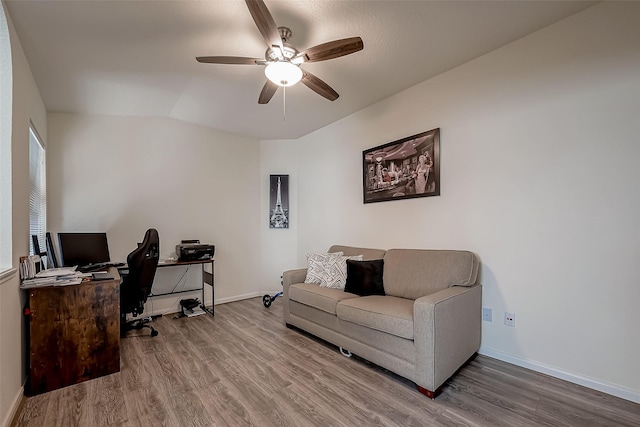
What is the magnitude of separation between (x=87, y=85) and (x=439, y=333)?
12.6 ft

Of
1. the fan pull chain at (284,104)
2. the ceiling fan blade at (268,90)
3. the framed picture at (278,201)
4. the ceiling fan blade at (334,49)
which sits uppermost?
the fan pull chain at (284,104)

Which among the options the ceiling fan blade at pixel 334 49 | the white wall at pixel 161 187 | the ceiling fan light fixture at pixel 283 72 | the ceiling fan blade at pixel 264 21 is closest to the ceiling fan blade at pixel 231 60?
the ceiling fan light fixture at pixel 283 72

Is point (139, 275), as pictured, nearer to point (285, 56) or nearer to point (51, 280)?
point (51, 280)

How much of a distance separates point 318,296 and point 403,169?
162cm

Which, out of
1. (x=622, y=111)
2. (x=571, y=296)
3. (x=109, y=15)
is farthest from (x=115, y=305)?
(x=622, y=111)

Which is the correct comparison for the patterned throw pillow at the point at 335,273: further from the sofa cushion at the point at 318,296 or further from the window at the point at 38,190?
the window at the point at 38,190

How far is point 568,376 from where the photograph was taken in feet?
6.84

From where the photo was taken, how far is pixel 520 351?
232cm

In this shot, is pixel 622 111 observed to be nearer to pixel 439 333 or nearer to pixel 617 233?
pixel 617 233

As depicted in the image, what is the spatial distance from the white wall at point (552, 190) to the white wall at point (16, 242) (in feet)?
10.4

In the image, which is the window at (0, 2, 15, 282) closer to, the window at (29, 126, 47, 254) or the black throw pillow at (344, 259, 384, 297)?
the window at (29, 126, 47, 254)

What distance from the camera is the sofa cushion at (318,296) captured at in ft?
8.68

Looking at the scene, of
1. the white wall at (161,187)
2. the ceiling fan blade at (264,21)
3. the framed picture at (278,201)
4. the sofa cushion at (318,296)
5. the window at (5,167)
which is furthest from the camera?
the framed picture at (278,201)

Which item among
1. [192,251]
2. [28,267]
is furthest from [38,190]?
[192,251]
